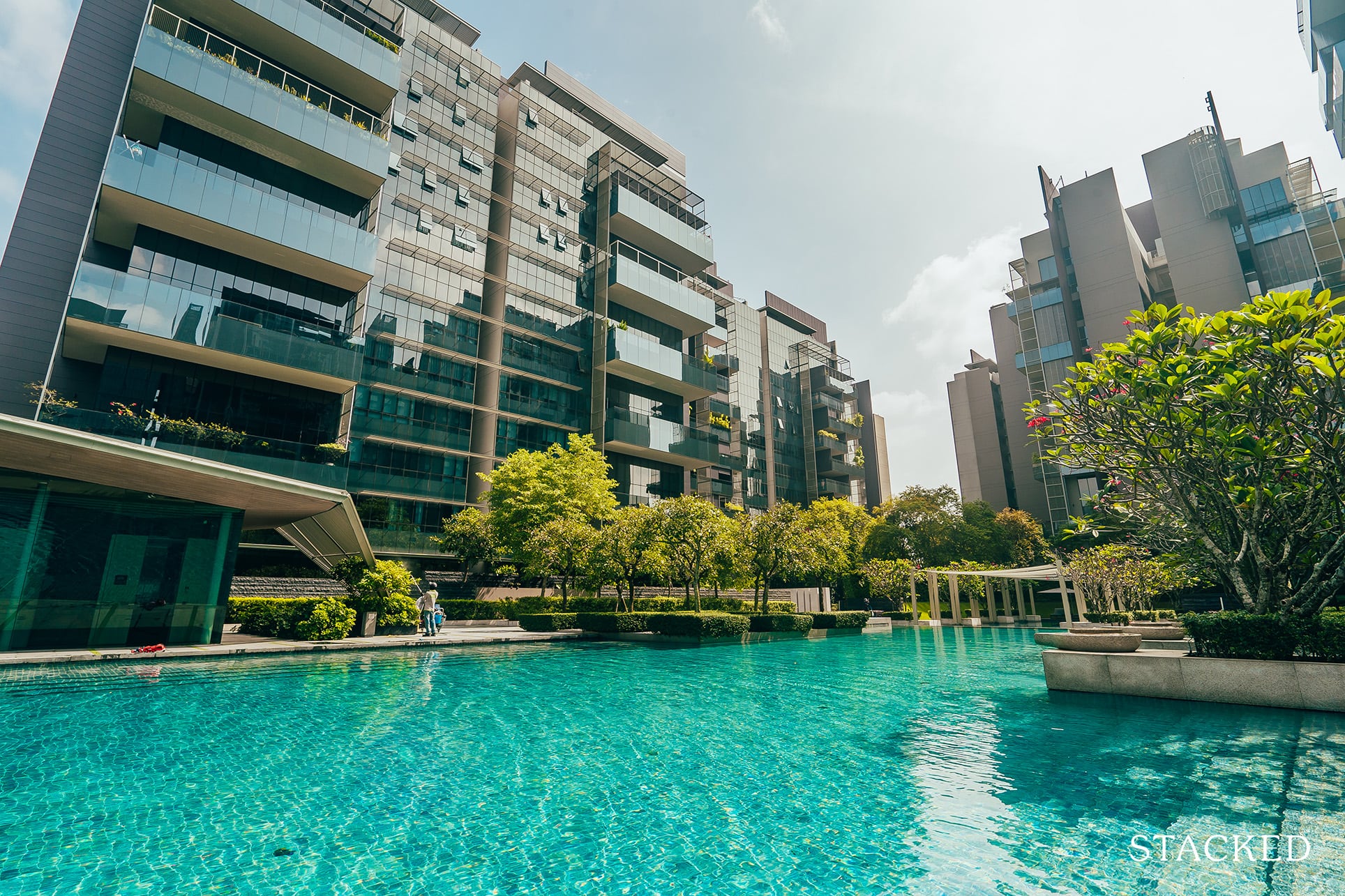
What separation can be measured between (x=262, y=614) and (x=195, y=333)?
12.3 metres

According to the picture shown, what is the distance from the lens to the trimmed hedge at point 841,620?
28.9 metres

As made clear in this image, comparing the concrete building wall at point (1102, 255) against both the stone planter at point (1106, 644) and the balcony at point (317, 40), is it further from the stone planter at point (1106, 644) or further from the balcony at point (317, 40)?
the balcony at point (317, 40)

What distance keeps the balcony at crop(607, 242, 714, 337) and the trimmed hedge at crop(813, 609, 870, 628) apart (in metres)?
25.8

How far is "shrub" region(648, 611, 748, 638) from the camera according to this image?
22.8 metres

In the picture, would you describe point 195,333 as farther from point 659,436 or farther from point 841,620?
point 841,620

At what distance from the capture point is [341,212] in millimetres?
32312

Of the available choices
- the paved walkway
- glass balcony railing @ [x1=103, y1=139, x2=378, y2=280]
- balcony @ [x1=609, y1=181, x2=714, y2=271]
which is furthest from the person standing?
balcony @ [x1=609, y1=181, x2=714, y2=271]

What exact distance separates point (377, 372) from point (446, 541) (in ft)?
32.3

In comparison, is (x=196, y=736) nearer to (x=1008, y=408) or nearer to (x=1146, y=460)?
(x=1146, y=460)

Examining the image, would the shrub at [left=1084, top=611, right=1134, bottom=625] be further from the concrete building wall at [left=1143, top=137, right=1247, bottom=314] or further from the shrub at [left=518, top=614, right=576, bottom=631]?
the concrete building wall at [left=1143, top=137, right=1247, bottom=314]

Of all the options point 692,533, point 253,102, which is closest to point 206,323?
point 253,102

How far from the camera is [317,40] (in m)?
30.5

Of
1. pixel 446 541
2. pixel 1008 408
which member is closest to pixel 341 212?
pixel 446 541

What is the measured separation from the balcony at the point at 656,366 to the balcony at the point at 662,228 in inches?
217
